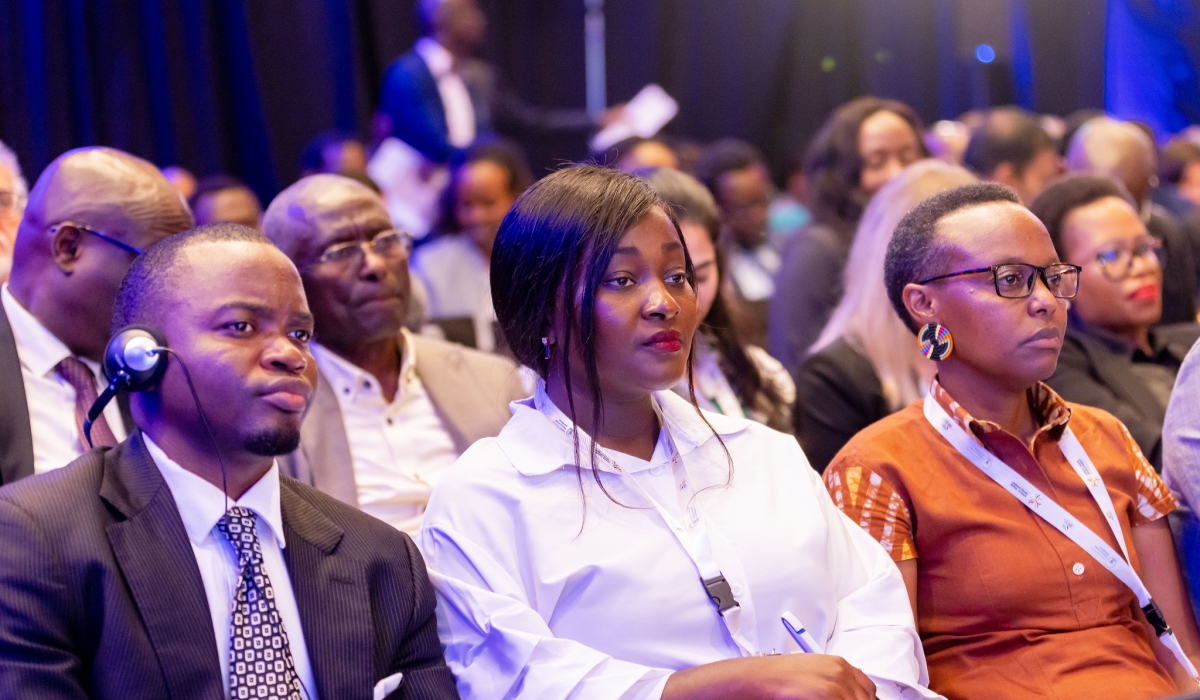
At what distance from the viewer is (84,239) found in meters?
2.44

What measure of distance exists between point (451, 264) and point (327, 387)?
217cm

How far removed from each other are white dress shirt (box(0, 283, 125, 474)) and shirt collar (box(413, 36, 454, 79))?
4012 mm

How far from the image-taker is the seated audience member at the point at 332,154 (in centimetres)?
584

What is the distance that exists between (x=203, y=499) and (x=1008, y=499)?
1359 mm

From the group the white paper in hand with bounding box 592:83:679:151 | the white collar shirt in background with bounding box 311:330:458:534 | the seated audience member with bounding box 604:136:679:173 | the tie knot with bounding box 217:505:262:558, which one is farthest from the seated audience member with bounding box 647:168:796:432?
the white paper in hand with bounding box 592:83:679:151

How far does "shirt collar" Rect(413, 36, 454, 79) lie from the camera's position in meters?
6.19

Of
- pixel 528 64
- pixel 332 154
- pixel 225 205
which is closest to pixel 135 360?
pixel 225 205

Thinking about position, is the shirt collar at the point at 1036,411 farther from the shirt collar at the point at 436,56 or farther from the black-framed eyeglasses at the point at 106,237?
the shirt collar at the point at 436,56

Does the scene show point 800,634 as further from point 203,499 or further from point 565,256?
point 203,499

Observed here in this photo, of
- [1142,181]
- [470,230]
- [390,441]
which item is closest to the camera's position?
[390,441]

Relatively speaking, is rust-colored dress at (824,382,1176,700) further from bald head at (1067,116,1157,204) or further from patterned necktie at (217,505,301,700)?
bald head at (1067,116,1157,204)

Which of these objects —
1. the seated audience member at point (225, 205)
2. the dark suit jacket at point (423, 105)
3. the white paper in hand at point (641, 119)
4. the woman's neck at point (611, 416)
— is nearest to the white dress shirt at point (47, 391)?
the woman's neck at point (611, 416)

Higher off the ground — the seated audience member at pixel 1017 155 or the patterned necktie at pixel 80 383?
the seated audience member at pixel 1017 155

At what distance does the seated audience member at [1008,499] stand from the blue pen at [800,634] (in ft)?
1.08
